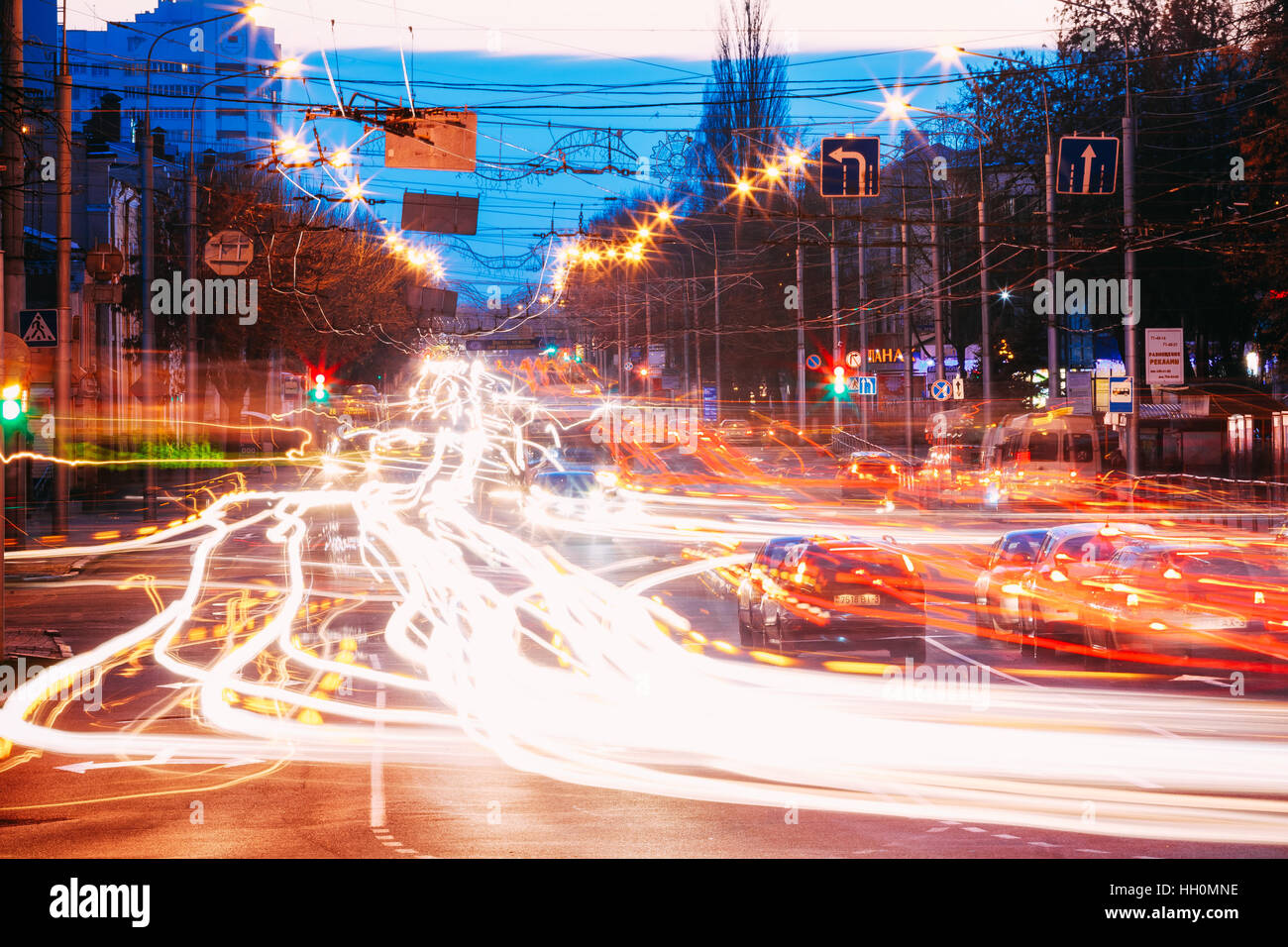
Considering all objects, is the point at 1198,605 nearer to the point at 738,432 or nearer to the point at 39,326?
the point at 39,326

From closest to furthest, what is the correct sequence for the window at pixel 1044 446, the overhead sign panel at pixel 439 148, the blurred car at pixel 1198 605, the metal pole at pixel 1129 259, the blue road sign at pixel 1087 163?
the blurred car at pixel 1198 605 → the blue road sign at pixel 1087 163 → the overhead sign panel at pixel 439 148 → the metal pole at pixel 1129 259 → the window at pixel 1044 446

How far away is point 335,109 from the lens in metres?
25.3

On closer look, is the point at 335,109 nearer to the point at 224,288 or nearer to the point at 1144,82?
the point at 224,288

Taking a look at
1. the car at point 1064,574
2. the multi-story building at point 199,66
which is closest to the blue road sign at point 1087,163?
the car at point 1064,574

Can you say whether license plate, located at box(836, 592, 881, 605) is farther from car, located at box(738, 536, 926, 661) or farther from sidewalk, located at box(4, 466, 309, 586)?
sidewalk, located at box(4, 466, 309, 586)

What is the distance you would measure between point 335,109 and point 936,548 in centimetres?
1496

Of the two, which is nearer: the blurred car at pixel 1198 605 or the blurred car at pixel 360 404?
the blurred car at pixel 1198 605

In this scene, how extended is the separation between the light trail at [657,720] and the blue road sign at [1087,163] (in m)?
11.0

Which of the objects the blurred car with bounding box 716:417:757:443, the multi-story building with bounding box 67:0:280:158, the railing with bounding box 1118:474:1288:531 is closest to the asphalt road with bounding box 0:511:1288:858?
the railing with bounding box 1118:474:1288:531

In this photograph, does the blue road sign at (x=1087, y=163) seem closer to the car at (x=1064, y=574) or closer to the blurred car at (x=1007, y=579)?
the blurred car at (x=1007, y=579)

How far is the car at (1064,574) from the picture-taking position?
1669 cm

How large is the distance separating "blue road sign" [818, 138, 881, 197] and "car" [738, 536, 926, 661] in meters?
11.2

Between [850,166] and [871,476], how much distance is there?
26.6 metres

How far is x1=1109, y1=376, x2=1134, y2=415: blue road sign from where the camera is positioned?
33.2 m
